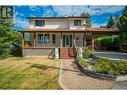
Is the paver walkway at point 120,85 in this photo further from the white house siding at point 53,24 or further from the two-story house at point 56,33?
the white house siding at point 53,24

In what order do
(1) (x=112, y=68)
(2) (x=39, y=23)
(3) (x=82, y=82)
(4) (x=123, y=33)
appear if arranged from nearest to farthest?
(3) (x=82, y=82), (1) (x=112, y=68), (4) (x=123, y=33), (2) (x=39, y=23)

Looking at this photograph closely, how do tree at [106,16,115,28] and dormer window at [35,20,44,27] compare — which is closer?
dormer window at [35,20,44,27]

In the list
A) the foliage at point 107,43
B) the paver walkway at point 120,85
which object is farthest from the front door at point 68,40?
the paver walkway at point 120,85

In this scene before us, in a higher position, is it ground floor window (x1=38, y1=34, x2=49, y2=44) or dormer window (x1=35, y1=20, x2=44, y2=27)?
dormer window (x1=35, y1=20, x2=44, y2=27)

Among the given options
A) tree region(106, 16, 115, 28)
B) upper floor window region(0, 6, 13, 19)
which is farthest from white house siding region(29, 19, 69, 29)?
tree region(106, 16, 115, 28)

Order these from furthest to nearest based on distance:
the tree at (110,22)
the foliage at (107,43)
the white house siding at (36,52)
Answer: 1. the tree at (110,22)
2. the foliage at (107,43)
3. the white house siding at (36,52)

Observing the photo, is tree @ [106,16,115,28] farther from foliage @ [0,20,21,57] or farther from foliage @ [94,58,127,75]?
foliage @ [94,58,127,75]

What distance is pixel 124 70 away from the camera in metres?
13.5

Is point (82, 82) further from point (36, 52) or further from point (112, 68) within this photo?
point (36, 52)

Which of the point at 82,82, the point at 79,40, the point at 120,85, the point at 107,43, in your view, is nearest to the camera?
the point at 120,85

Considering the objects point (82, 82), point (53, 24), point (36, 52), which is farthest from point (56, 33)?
point (82, 82)
